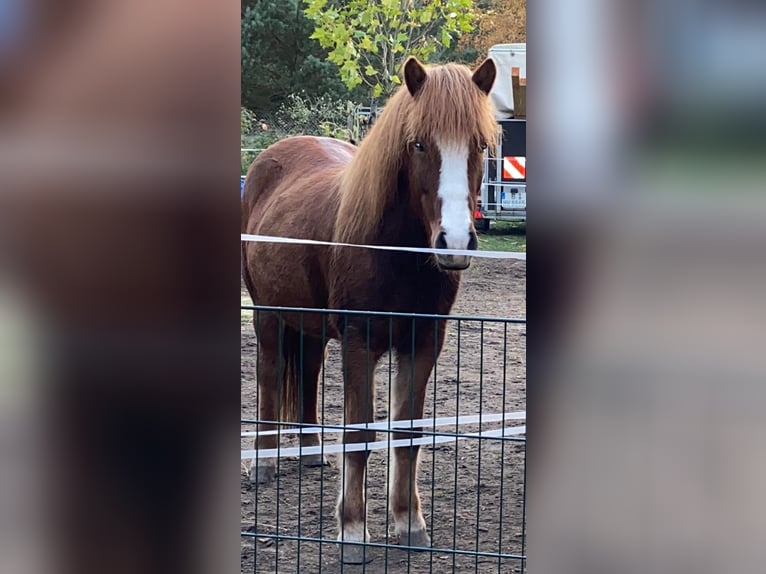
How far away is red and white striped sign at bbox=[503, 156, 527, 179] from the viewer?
8.06 metres

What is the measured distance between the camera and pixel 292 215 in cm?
379

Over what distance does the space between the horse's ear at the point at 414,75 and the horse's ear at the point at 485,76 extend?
18cm

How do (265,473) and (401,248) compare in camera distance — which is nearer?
(401,248)

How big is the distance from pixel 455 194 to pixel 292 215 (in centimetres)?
108

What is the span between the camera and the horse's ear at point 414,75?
9.70 feet

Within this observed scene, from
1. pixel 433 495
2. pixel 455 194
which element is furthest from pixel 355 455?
pixel 455 194

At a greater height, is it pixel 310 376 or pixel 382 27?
pixel 382 27

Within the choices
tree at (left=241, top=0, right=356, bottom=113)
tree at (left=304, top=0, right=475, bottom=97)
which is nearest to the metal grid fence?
tree at (left=304, top=0, right=475, bottom=97)

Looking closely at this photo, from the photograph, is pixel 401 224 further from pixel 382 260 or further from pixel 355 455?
pixel 355 455
